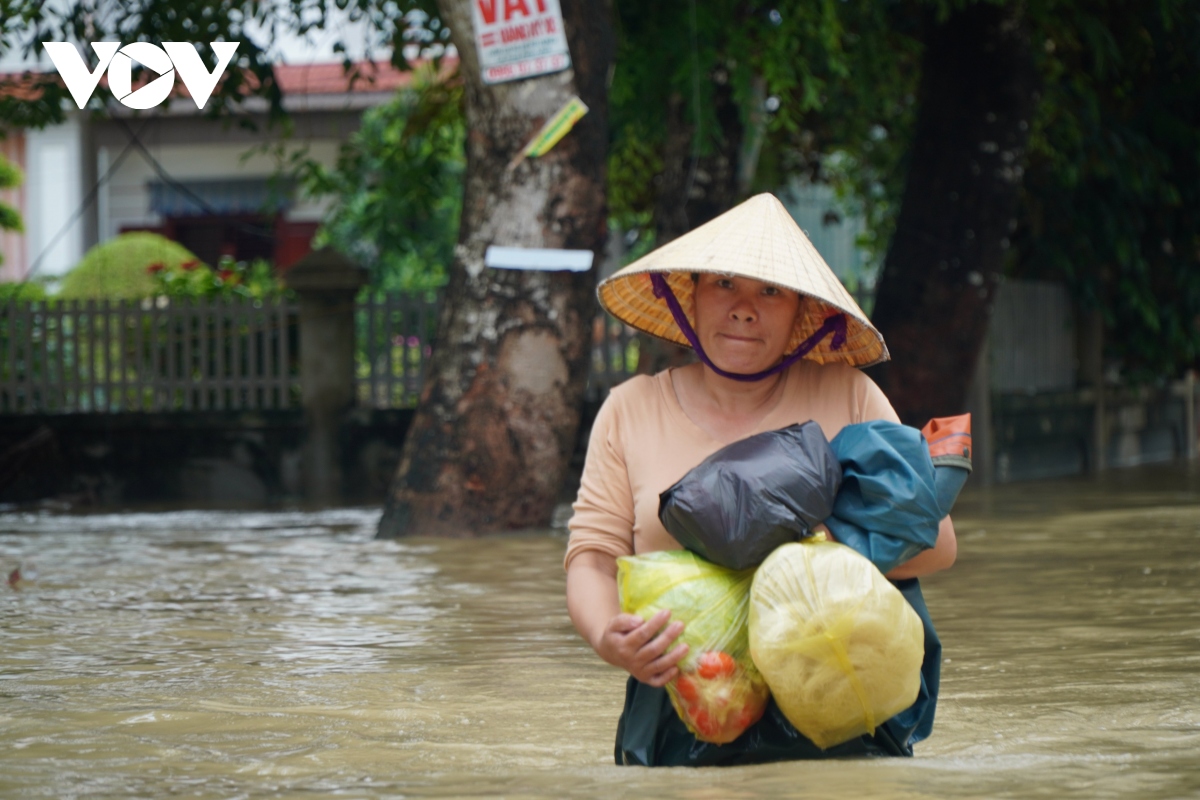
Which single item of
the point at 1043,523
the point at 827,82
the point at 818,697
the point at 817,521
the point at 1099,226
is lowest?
the point at 1043,523

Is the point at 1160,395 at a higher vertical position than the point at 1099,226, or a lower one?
lower

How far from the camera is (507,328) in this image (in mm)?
8773

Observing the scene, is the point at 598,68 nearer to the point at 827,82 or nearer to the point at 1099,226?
the point at 827,82

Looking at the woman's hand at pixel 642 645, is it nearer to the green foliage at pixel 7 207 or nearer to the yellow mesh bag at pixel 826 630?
the yellow mesh bag at pixel 826 630

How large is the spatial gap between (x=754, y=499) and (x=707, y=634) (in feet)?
0.91

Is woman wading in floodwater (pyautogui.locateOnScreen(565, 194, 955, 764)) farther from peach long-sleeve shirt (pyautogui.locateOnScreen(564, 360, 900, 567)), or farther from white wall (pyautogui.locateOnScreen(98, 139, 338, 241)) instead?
white wall (pyautogui.locateOnScreen(98, 139, 338, 241))

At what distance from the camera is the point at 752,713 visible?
3166mm

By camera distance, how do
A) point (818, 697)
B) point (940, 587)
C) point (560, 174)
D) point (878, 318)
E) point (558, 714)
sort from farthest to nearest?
point (878, 318) < point (560, 174) < point (940, 587) < point (558, 714) < point (818, 697)

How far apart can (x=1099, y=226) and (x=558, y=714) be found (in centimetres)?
1112

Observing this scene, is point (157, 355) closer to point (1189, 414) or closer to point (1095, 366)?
Result: point (1095, 366)

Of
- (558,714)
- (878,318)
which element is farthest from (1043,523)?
(558,714)

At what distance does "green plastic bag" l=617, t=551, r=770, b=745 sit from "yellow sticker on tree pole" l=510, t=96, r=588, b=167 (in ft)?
18.9

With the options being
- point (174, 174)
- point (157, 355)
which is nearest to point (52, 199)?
point (174, 174)

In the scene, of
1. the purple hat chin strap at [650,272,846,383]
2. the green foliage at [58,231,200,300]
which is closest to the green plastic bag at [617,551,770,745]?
the purple hat chin strap at [650,272,846,383]
